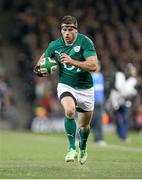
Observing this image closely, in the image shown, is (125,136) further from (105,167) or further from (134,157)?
(105,167)

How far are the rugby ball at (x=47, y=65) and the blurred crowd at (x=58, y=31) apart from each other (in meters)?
18.7

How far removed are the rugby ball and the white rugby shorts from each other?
346 millimetres

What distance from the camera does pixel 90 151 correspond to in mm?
19438

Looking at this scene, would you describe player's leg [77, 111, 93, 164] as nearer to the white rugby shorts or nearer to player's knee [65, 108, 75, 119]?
the white rugby shorts

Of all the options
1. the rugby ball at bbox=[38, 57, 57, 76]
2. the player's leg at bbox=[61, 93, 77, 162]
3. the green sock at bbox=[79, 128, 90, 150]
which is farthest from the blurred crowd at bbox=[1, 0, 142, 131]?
the rugby ball at bbox=[38, 57, 57, 76]

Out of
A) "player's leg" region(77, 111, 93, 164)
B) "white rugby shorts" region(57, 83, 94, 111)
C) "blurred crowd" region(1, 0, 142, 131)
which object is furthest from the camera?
"blurred crowd" region(1, 0, 142, 131)

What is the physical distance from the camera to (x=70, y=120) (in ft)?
47.0

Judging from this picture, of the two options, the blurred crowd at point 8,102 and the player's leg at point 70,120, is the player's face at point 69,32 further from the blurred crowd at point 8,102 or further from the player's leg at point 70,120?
the blurred crowd at point 8,102

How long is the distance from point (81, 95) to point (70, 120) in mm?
457

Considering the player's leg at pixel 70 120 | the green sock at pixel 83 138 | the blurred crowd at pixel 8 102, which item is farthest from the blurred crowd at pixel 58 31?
the player's leg at pixel 70 120

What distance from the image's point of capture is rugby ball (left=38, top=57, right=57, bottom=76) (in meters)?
14.2

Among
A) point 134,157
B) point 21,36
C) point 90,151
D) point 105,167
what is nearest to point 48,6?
point 21,36

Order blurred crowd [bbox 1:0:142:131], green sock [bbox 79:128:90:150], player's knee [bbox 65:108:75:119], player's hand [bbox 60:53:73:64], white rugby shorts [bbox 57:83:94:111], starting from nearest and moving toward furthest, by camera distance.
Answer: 1. player's hand [bbox 60:53:73:64]
2. player's knee [bbox 65:108:75:119]
3. white rugby shorts [bbox 57:83:94:111]
4. green sock [bbox 79:128:90:150]
5. blurred crowd [bbox 1:0:142:131]

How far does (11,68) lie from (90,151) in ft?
53.2
